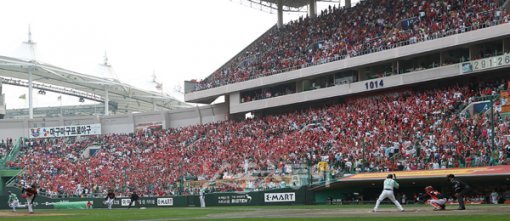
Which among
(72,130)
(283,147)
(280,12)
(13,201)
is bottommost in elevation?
(13,201)

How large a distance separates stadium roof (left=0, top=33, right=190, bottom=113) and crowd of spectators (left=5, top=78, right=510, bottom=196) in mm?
7959

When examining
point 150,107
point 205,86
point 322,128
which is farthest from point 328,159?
point 150,107

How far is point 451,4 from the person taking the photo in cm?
5359

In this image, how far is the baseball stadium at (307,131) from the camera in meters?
39.8

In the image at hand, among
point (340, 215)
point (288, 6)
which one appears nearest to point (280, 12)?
point (288, 6)

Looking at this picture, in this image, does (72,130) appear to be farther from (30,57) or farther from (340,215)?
(340,215)

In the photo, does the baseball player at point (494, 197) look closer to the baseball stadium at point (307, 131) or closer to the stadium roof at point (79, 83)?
the baseball stadium at point (307, 131)

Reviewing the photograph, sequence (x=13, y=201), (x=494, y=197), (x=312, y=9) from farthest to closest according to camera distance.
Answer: (x=312, y=9) < (x=13, y=201) < (x=494, y=197)

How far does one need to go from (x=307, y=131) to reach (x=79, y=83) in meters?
37.5

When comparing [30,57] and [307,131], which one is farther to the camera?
[30,57]

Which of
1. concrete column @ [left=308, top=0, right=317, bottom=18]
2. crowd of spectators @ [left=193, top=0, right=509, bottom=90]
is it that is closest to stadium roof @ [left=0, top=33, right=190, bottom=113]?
crowd of spectators @ [left=193, top=0, right=509, bottom=90]

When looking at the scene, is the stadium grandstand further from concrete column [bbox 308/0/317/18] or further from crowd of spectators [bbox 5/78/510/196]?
concrete column [bbox 308/0/317/18]

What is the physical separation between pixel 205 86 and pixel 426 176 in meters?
37.1

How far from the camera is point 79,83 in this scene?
3295 inches
